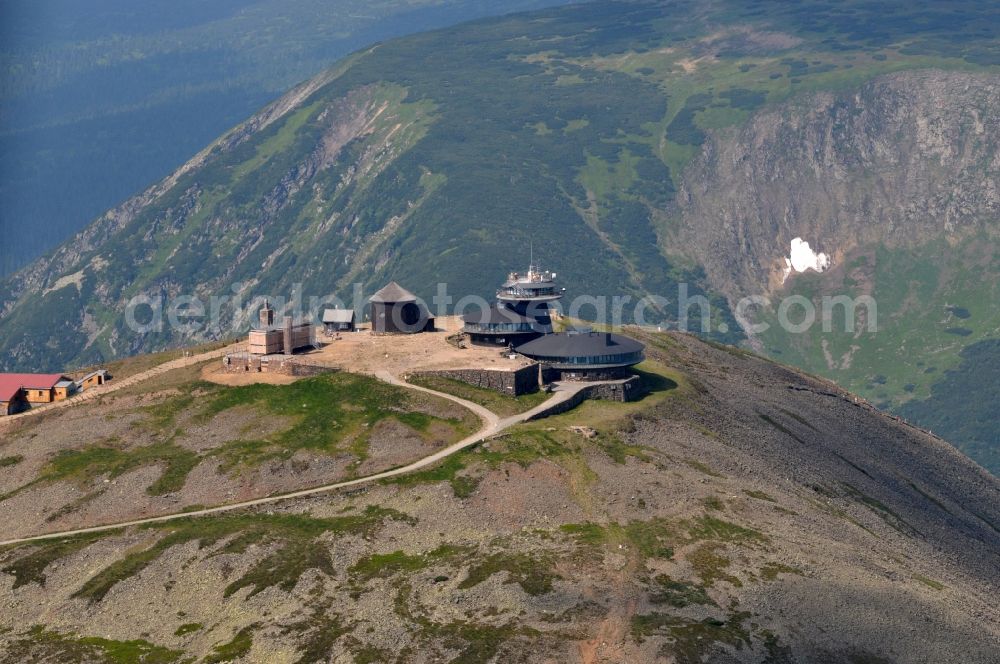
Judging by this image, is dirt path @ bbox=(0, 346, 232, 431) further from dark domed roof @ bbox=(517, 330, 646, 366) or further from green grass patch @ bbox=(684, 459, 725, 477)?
green grass patch @ bbox=(684, 459, 725, 477)

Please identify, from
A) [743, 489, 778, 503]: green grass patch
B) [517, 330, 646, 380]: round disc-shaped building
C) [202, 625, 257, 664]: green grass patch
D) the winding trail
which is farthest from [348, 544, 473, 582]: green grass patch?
[517, 330, 646, 380]: round disc-shaped building

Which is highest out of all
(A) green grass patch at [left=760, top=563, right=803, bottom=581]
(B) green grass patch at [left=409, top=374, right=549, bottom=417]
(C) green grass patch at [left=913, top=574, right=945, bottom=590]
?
(B) green grass patch at [left=409, top=374, right=549, bottom=417]

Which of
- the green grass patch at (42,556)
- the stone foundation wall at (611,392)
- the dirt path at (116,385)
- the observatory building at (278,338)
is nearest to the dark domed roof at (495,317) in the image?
the stone foundation wall at (611,392)

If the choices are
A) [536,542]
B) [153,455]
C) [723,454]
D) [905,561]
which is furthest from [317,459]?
[905,561]

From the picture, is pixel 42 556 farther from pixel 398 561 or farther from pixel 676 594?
pixel 676 594

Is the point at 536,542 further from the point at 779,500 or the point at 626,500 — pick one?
the point at 779,500
